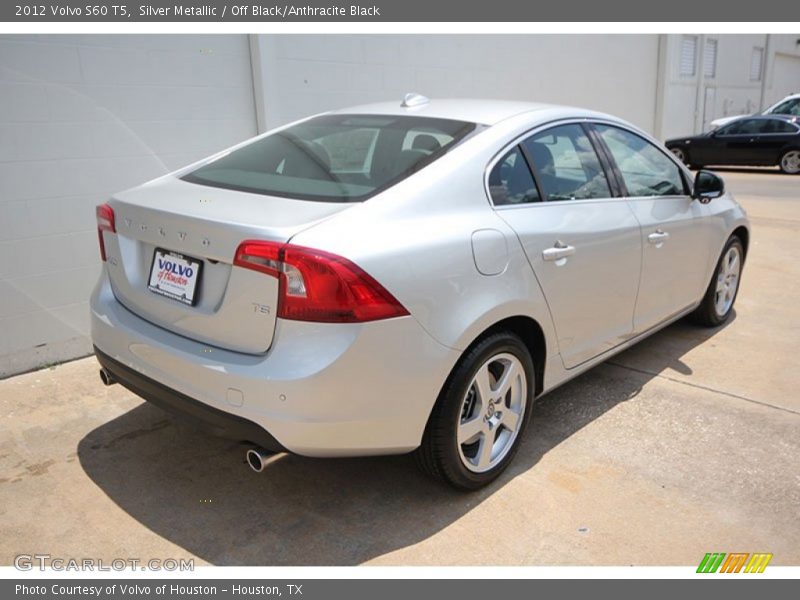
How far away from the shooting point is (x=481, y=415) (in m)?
3.03

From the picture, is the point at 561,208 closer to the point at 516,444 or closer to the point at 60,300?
the point at 516,444

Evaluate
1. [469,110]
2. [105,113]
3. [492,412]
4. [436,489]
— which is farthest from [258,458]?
[105,113]

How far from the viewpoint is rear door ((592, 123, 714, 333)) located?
3932mm

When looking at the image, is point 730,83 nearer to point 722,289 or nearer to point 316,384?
point 722,289

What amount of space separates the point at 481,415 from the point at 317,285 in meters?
1.02

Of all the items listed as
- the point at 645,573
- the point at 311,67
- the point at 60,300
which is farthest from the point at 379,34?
the point at 645,573

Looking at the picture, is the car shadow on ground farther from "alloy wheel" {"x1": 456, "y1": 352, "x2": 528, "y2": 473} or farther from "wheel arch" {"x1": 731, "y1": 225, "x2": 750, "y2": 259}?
"wheel arch" {"x1": 731, "y1": 225, "x2": 750, "y2": 259}

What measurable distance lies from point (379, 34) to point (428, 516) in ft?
15.7

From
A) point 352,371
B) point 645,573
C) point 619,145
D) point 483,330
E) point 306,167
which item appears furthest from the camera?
point 619,145

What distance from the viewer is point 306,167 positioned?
319 cm

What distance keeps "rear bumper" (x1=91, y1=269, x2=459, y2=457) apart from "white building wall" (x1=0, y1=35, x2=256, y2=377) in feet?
7.03

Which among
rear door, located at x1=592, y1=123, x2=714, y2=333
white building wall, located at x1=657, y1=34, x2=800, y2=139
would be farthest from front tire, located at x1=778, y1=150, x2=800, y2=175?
rear door, located at x1=592, y1=123, x2=714, y2=333

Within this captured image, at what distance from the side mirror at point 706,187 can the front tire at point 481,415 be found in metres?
1.97

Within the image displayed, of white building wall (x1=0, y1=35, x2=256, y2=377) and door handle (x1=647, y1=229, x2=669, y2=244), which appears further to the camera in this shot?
white building wall (x1=0, y1=35, x2=256, y2=377)
